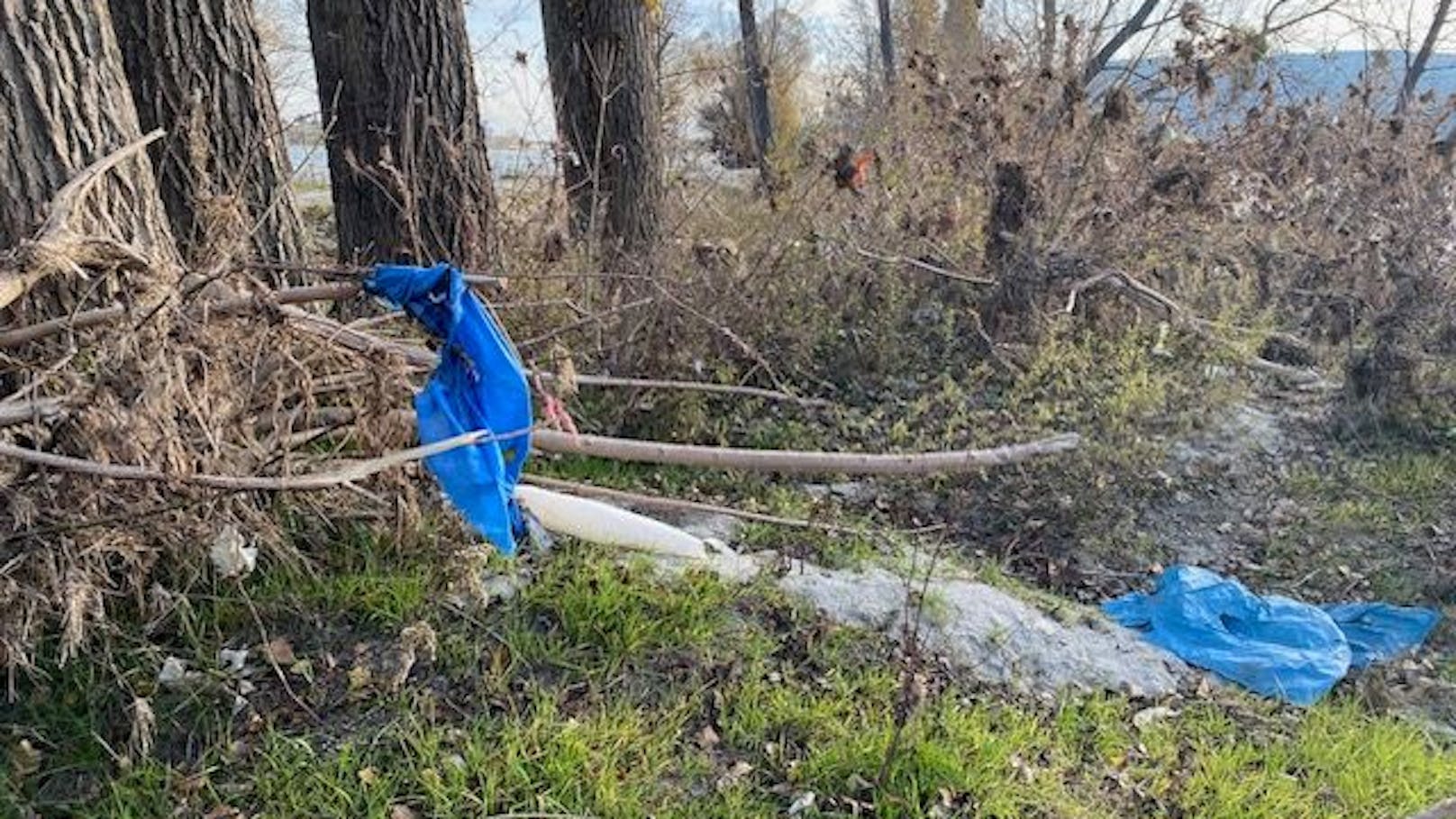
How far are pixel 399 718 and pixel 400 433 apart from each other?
2.12 feet

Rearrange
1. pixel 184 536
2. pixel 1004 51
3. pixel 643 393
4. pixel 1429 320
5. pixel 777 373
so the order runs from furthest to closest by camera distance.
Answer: pixel 1004 51 < pixel 1429 320 < pixel 777 373 < pixel 643 393 < pixel 184 536

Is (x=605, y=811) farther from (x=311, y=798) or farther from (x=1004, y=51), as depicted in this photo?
(x=1004, y=51)

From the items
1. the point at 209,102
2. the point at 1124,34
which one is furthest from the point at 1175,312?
the point at 1124,34

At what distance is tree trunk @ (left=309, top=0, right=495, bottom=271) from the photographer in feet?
13.7

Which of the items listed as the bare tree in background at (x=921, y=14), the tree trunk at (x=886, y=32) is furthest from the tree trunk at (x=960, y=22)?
the tree trunk at (x=886, y=32)

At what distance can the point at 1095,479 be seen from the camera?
4801mm

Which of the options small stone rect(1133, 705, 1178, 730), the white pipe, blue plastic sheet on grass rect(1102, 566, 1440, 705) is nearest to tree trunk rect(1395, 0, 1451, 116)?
blue plastic sheet on grass rect(1102, 566, 1440, 705)

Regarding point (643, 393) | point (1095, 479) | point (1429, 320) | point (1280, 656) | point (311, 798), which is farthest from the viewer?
point (1429, 320)

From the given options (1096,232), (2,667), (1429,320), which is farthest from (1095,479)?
(2,667)

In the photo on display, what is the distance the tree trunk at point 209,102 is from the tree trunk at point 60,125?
0.57 meters

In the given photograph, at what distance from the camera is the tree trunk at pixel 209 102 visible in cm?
342

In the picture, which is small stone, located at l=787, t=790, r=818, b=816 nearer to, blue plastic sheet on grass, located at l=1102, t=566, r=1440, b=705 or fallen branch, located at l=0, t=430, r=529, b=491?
fallen branch, located at l=0, t=430, r=529, b=491

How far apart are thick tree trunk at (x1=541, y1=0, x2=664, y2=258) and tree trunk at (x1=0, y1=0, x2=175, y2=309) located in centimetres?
289

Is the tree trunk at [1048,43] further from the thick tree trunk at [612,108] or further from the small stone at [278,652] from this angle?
the small stone at [278,652]
